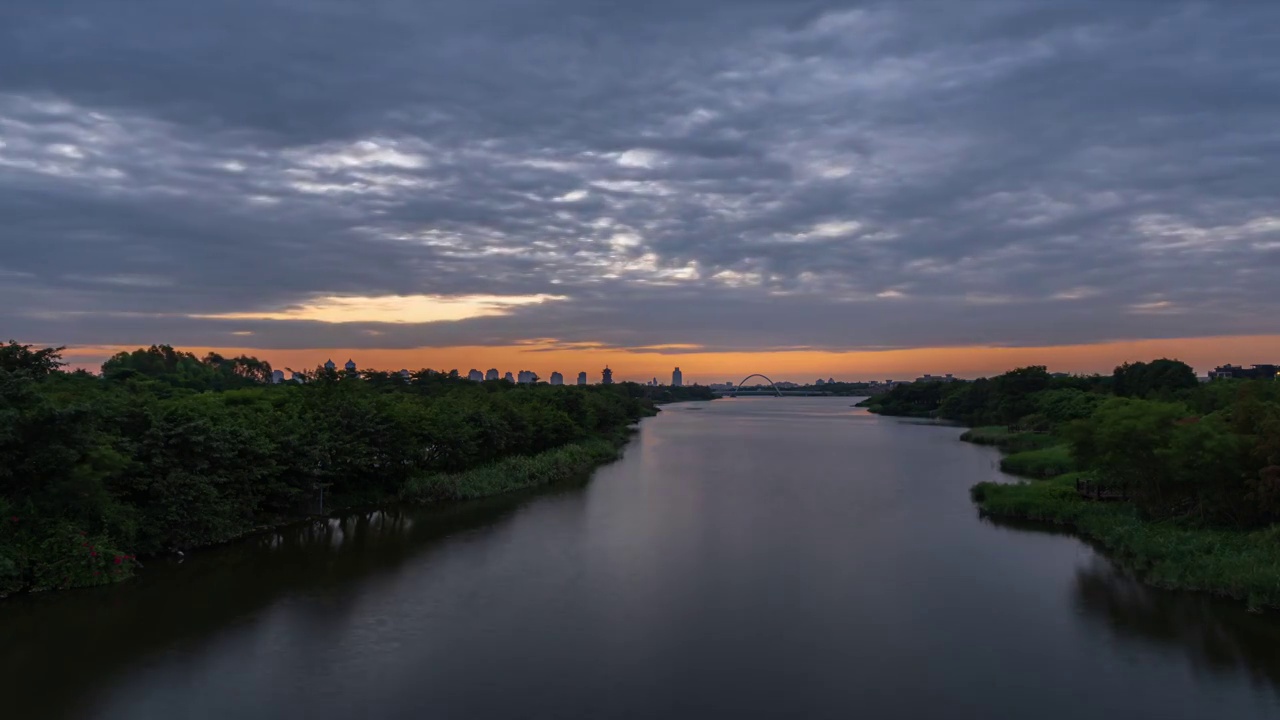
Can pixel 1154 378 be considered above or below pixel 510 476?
above

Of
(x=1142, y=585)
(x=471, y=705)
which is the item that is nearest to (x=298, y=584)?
(x=471, y=705)

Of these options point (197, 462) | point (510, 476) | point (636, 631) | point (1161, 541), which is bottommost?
point (636, 631)

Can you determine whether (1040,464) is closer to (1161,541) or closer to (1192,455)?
(1192,455)

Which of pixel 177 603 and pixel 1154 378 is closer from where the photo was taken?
pixel 177 603

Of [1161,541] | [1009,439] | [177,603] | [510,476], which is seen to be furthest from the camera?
[1009,439]

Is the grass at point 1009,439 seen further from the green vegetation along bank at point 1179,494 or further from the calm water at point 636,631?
the calm water at point 636,631

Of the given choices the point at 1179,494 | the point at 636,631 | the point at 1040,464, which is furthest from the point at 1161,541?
the point at 1040,464
